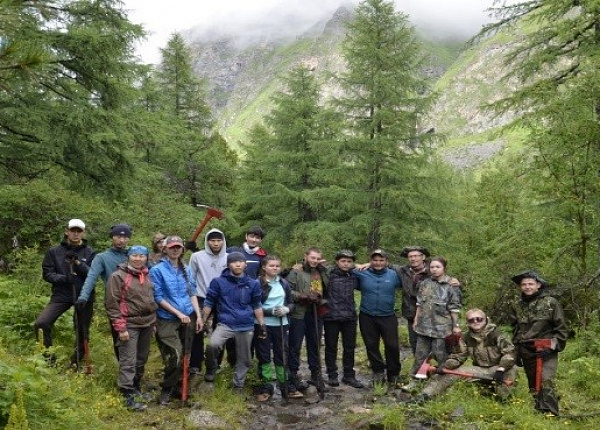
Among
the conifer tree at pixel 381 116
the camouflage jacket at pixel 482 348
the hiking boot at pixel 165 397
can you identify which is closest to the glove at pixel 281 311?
the hiking boot at pixel 165 397

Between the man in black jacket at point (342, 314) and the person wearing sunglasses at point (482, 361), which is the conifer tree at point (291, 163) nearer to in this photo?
the man in black jacket at point (342, 314)

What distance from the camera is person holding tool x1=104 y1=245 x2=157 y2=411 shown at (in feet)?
19.0

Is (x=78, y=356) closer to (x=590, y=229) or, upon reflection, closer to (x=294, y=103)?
(x=590, y=229)

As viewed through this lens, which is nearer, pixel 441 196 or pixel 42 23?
pixel 42 23

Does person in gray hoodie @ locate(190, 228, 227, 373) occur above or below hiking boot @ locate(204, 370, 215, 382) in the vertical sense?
above

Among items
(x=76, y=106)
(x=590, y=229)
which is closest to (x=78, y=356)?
(x=76, y=106)

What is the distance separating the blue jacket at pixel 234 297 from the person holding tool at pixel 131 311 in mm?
871

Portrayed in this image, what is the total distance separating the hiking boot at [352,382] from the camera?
7538 millimetres

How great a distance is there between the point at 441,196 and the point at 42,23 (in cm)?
1268

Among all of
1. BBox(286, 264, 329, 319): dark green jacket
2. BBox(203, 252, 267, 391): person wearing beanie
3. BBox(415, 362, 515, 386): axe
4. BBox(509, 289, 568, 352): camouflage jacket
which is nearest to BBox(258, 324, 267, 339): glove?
BBox(203, 252, 267, 391): person wearing beanie

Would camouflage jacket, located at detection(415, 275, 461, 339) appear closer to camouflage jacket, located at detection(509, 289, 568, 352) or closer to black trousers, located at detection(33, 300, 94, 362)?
camouflage jacket, located at detection(509, 289, 568, 352)

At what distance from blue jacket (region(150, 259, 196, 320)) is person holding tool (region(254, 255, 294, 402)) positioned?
3.61 ft

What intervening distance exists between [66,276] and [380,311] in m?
4.42

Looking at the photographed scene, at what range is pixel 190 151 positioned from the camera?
2259 cm
